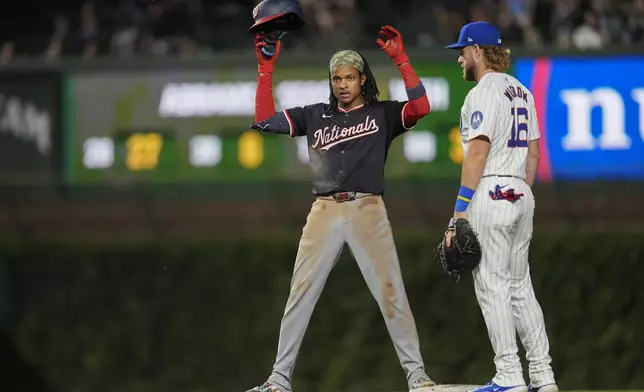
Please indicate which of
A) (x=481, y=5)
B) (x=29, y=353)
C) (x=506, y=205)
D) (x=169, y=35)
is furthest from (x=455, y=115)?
(x=506, y=205)

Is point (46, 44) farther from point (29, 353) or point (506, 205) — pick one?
point (506, 205)

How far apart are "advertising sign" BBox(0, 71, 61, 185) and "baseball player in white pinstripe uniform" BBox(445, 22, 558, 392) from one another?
9.84 meters

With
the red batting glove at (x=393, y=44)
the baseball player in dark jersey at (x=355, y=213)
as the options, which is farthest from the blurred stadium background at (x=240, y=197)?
the red batting glove at (x=393, y=44)

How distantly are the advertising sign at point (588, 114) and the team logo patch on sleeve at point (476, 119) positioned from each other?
854cm

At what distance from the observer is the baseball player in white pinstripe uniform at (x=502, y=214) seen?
23.7ft

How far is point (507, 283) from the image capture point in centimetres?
729

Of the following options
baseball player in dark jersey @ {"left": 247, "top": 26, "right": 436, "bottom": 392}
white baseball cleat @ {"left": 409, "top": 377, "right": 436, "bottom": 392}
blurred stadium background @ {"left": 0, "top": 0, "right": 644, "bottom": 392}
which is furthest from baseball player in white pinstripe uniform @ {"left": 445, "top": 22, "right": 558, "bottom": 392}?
blurred stadium background @ {"left": 0, "top": 0, "right": 644, "bottom": 392}

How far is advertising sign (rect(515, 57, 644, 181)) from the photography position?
1570 cm

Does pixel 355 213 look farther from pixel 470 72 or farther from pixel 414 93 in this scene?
pixel 470 72

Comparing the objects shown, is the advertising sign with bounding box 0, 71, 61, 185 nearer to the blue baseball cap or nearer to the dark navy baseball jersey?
the dark navy baseball jersey

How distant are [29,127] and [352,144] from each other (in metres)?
9.55

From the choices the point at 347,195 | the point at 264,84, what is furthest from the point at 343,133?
the point at 264,84

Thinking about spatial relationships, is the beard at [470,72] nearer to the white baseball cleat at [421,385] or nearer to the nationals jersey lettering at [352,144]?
the nationals jersey lettering at [352,144]

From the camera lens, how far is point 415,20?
58.5ft
